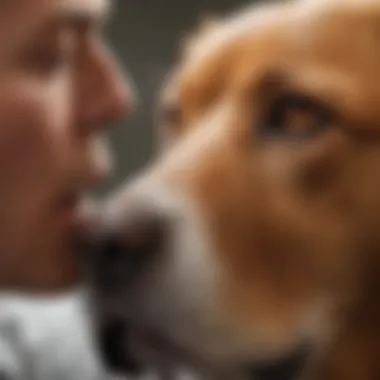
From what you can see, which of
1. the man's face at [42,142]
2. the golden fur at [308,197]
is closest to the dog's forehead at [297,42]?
the golden fur at [308,197]

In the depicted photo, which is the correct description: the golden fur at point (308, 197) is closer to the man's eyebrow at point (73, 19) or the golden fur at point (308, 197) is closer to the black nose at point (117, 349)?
the black nose at point (117, 349)

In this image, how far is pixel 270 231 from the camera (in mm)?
925

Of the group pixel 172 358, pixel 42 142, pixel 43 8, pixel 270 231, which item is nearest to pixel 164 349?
pixel 172 358

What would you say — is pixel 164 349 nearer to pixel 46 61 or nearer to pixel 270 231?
pixel 270 231

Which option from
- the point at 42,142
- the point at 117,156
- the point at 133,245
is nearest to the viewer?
the point at 133,245

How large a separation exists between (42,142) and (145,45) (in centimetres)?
24

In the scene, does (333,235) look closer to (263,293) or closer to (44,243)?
(263,293)

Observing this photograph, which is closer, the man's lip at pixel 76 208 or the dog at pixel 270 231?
the dog at pixel 270 231

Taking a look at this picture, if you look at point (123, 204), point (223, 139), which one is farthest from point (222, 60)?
point (123, 204)

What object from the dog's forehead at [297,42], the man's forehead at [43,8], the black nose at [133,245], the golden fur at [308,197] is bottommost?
the black nose at [133,245]

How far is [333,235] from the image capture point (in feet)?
3.01

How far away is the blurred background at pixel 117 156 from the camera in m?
1.12

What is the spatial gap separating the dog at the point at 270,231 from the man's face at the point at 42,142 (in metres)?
0.13

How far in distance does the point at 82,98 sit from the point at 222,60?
0.52 ft
